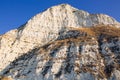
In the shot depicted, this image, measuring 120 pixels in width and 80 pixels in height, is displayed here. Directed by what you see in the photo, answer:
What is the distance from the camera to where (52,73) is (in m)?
186

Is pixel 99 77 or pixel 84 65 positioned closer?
pixel 99 77

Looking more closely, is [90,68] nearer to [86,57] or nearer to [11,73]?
[86,57]

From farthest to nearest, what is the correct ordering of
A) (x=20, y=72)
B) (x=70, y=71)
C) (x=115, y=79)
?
(x=20, y=72), (x=70, y=71), (x=115, y=79)

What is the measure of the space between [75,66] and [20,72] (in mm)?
34479

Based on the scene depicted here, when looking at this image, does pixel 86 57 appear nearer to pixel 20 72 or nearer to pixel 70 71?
pixel 70 71

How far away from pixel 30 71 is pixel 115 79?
52.8m

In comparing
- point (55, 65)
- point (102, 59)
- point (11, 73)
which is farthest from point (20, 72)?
point (102, 59)

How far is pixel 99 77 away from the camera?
17450 cm

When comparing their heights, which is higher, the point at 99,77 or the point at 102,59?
the point at 102,59

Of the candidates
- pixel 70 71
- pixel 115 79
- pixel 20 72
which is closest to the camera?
pixel 115 79

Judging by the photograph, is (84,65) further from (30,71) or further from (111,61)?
(30,71)

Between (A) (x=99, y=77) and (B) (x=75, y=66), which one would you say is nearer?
(A) (x=99, y=77)

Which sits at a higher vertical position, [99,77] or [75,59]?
[75,59]

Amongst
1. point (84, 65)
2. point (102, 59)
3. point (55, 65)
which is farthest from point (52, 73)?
point (102, 59)
